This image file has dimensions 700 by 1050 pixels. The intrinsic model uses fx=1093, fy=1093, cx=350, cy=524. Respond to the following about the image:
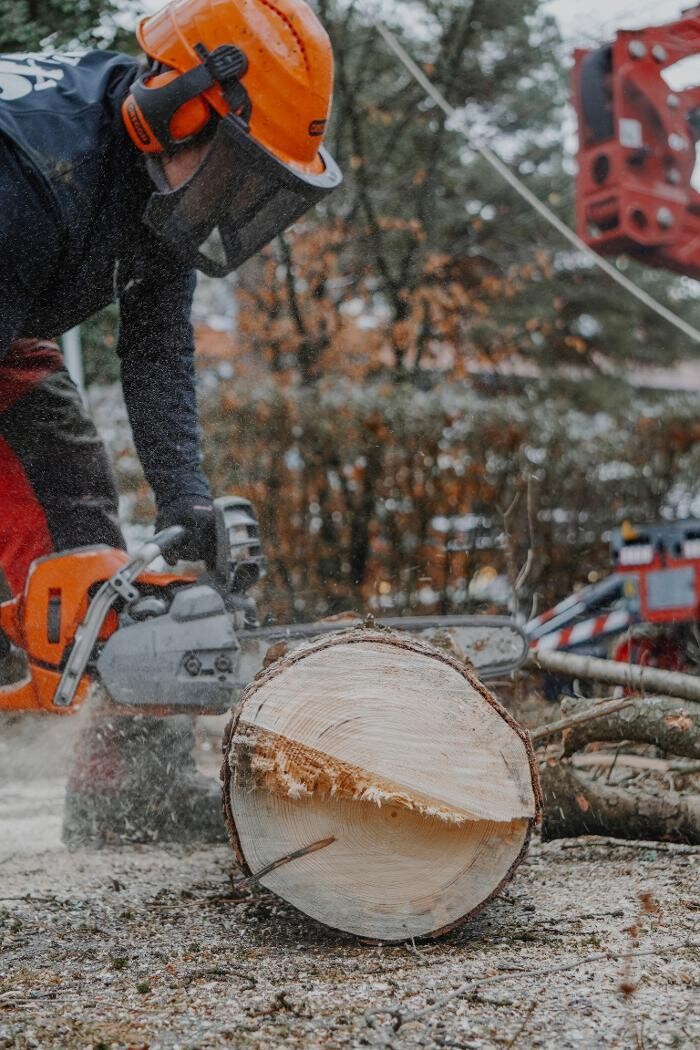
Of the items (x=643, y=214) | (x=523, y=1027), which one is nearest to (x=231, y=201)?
(x=523, y=1027)

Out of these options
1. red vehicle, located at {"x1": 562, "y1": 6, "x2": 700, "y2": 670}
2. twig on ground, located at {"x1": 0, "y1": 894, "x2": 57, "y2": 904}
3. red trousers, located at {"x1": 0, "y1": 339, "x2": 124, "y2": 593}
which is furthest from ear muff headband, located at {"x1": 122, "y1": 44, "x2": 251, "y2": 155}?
red vehicle, located at {"x1": 562, "y1": 6, "x2": 700, "y2": 670}

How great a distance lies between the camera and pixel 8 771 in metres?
3.68

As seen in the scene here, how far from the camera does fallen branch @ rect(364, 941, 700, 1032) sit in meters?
1.59

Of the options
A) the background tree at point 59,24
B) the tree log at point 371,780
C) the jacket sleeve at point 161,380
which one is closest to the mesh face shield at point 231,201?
the jacket sleeve at point 161,380

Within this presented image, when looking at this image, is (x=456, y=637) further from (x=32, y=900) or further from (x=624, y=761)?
(x=32, y=900)

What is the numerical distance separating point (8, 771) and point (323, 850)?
2049 mm

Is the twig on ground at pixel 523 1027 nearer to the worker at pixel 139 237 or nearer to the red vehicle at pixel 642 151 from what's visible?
the worker at pixel 139 237

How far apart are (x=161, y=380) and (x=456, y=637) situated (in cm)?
102

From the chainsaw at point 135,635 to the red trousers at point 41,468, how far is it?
21 cm

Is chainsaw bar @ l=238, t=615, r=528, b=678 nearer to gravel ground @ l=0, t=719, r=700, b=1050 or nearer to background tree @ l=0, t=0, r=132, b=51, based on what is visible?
gravel ground @ l=0, t=719, r=700, b=1050

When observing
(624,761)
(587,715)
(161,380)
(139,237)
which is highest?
(139,237)

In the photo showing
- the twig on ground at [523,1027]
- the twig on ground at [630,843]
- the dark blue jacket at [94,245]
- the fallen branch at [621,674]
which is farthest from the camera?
the fallen branch at [621,674]

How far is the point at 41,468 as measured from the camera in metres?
2.89

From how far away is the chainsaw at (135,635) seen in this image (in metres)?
2.60
